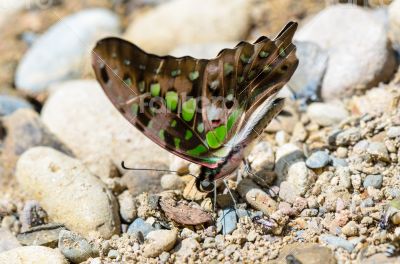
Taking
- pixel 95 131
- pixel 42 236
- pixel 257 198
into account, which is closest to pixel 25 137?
pixel 95 131

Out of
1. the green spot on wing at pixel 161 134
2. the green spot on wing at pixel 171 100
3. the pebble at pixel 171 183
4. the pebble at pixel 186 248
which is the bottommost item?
the pebble at pixel 186 248

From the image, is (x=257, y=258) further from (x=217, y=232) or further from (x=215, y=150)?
(x=215, y=150)

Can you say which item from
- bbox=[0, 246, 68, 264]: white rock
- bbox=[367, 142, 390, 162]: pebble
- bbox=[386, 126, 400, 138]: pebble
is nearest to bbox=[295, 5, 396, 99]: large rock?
bbox=[386, 126, 400, 138]: pebble

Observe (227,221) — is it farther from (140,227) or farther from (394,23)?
(394,23)

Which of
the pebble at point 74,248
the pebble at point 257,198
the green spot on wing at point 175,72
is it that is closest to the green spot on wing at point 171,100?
the green spot on wing at point 175,72

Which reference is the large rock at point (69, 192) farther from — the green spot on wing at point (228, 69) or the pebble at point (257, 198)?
the green spot on wing at point (228, 69)

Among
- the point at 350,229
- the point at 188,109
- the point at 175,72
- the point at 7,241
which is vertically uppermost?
the point at 175,72
